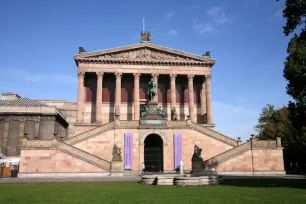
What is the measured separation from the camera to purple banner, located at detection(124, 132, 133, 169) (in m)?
33.8

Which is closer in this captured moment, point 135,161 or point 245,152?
point 245,152

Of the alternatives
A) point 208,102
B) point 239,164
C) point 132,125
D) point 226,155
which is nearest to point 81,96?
point 132,125

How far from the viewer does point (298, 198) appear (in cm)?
1170

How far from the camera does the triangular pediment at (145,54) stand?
157ft

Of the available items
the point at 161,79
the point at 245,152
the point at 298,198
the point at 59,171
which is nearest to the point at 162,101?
the point at 161,79

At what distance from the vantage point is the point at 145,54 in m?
48.8

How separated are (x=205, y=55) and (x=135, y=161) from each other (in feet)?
81.3

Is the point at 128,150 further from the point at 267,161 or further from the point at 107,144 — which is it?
the point at 267,161

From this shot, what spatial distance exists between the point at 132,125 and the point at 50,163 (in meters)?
10.1

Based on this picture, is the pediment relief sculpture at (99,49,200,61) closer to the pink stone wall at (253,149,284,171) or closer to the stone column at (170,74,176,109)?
the stone column at (170,74,176,109)

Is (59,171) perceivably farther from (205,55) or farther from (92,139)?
(205,55)

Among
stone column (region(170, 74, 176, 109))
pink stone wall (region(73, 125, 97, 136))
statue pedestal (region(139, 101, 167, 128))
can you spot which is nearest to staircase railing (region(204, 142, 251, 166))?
statue pedestal (region(139, 101, 167, 128))

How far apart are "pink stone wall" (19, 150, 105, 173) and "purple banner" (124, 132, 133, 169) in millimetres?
4915

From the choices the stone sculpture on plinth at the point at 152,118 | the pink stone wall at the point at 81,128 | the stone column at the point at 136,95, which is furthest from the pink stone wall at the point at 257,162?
the pink stone wall at the point at 81,128
